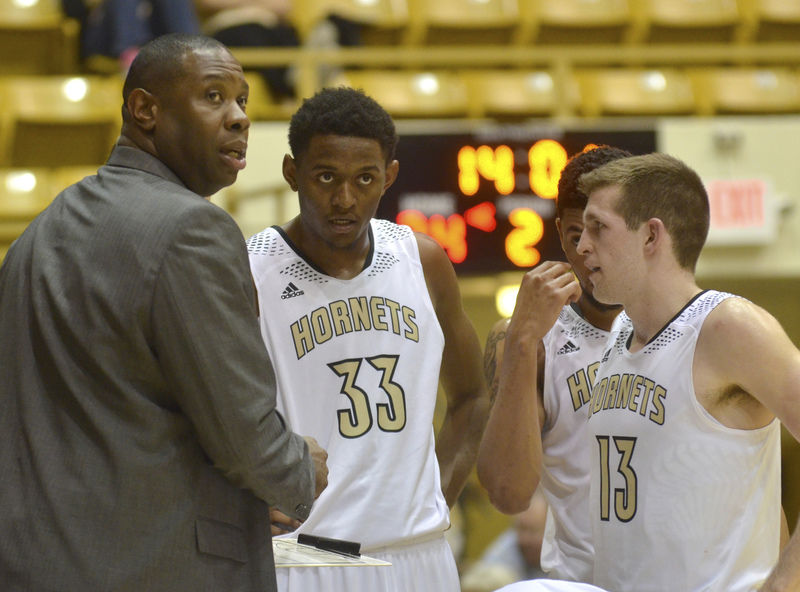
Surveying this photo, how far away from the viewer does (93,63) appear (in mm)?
8781

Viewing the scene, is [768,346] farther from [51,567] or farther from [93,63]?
[93,63]

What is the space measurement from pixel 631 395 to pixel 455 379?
2.64 ft

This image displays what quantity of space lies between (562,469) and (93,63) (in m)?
6.53

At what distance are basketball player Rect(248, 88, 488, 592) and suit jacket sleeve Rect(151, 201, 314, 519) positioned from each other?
0.77m

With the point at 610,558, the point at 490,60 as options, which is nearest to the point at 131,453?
the point at 610,558

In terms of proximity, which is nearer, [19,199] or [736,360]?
[736,360]

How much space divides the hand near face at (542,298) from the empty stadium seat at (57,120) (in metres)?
5.68

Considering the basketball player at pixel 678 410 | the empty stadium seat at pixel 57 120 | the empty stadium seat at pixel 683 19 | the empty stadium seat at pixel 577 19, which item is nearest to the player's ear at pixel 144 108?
the basketball player at pixel 678 410

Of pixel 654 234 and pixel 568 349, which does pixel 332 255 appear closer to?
pixel 568 349

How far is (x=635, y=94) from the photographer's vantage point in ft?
28.6

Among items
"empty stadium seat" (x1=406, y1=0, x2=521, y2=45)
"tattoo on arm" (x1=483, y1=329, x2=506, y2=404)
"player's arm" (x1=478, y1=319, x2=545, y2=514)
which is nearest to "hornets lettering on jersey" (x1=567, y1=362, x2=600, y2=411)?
"player's arm" (x1=478, y1=319, x2=545, y2=514)

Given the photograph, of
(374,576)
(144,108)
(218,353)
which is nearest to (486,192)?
(374,576)

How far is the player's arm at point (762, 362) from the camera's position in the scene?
231 cm

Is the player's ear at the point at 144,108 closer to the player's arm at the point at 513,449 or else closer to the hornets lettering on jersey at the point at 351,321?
the hornets lettering on jersey at the point at 351,321
